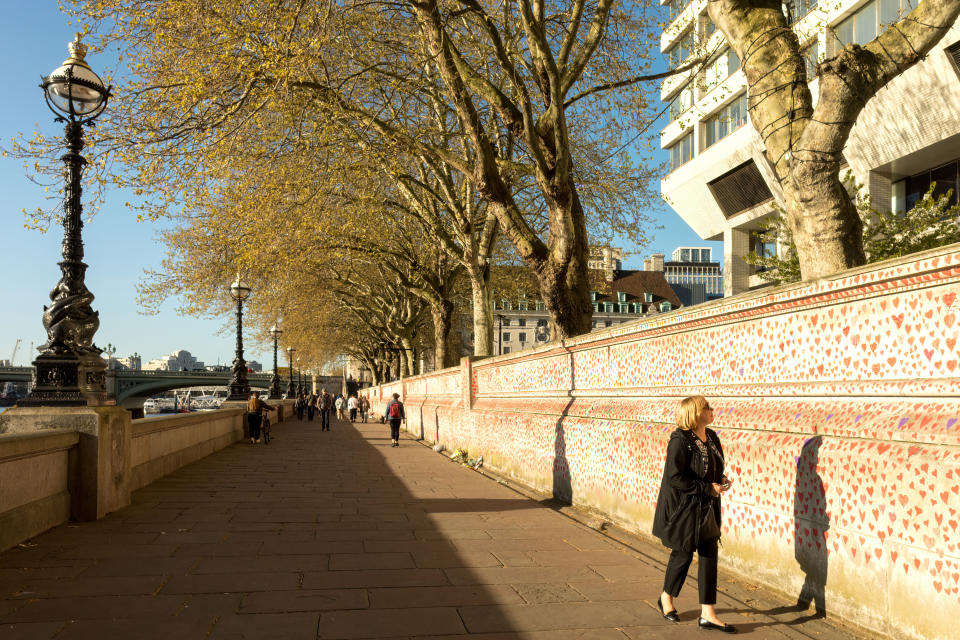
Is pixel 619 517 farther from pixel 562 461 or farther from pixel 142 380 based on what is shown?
pixel 142 380

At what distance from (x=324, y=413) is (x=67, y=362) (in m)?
25.1

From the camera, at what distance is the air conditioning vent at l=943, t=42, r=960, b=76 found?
2586 centimetres

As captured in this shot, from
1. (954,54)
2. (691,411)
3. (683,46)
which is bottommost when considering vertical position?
(691,411)

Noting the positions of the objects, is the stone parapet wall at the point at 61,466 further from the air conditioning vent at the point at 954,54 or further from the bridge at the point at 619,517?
the air conditioning vent at the point at 954,54

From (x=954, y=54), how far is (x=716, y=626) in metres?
28.5

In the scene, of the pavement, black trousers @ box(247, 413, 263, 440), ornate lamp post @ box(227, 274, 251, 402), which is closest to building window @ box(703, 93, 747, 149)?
ornate lamp post @ box(227, 274, 251, 402)

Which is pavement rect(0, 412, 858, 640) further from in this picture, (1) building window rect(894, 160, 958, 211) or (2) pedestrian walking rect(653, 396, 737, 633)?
(1) building window rect(894, 160, 958, 211)

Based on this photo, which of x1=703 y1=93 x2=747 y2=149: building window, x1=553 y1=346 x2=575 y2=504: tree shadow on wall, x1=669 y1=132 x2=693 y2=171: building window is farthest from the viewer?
x1=669 y1=132 x2=693 y2=171: building window

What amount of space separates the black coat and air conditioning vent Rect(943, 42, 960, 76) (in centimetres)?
2770

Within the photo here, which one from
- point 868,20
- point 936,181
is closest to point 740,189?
point 936,181

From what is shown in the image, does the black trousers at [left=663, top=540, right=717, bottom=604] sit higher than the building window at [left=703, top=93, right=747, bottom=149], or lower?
lower

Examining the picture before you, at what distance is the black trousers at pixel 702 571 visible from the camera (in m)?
4.56

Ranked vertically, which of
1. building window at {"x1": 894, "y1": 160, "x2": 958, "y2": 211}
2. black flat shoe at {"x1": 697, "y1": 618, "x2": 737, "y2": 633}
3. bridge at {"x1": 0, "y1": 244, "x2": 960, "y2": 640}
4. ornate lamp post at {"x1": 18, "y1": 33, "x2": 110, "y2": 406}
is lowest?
black flat shoe at {"x1": 697, "y1": 618, "x2": 737, "y2": 633}

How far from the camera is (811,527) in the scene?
4.84 m
